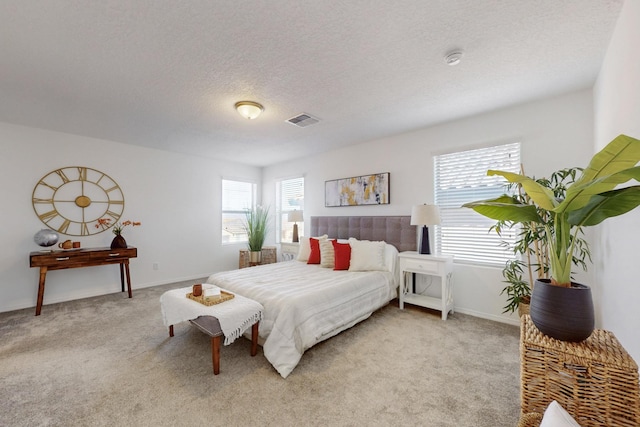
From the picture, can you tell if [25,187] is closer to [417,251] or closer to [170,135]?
[170,135]

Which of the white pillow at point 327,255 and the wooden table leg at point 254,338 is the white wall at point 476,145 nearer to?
the white pillow at point 327,255

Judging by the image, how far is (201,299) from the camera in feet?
7.70

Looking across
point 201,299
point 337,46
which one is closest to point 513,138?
point 337,46

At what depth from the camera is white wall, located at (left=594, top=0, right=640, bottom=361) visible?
54.4 inches

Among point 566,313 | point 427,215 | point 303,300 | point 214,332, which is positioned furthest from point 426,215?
point 214,332

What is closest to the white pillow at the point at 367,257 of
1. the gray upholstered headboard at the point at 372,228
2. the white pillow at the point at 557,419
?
the gray upholstered headboard at the point at 372,228

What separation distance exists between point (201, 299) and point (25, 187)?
11.6 ft

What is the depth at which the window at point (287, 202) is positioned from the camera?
5.55m

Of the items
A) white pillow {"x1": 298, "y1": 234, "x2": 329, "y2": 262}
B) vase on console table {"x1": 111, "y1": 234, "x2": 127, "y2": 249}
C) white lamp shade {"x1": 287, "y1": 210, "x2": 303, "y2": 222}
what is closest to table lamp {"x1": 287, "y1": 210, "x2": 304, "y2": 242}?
white lamp shade {"x1": 287, "y1": 210, "x2": 303, "y2": 222}

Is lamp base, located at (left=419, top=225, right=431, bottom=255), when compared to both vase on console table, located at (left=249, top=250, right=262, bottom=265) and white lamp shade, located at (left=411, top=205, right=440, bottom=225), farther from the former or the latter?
vase on console table, located at (left=249, top=250, right=262, bottom=265)

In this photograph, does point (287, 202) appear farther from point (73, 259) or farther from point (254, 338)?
point (254, 338)

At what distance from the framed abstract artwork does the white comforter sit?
1.28 metres

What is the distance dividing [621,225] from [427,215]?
1.70 meters

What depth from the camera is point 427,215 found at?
324 cm
